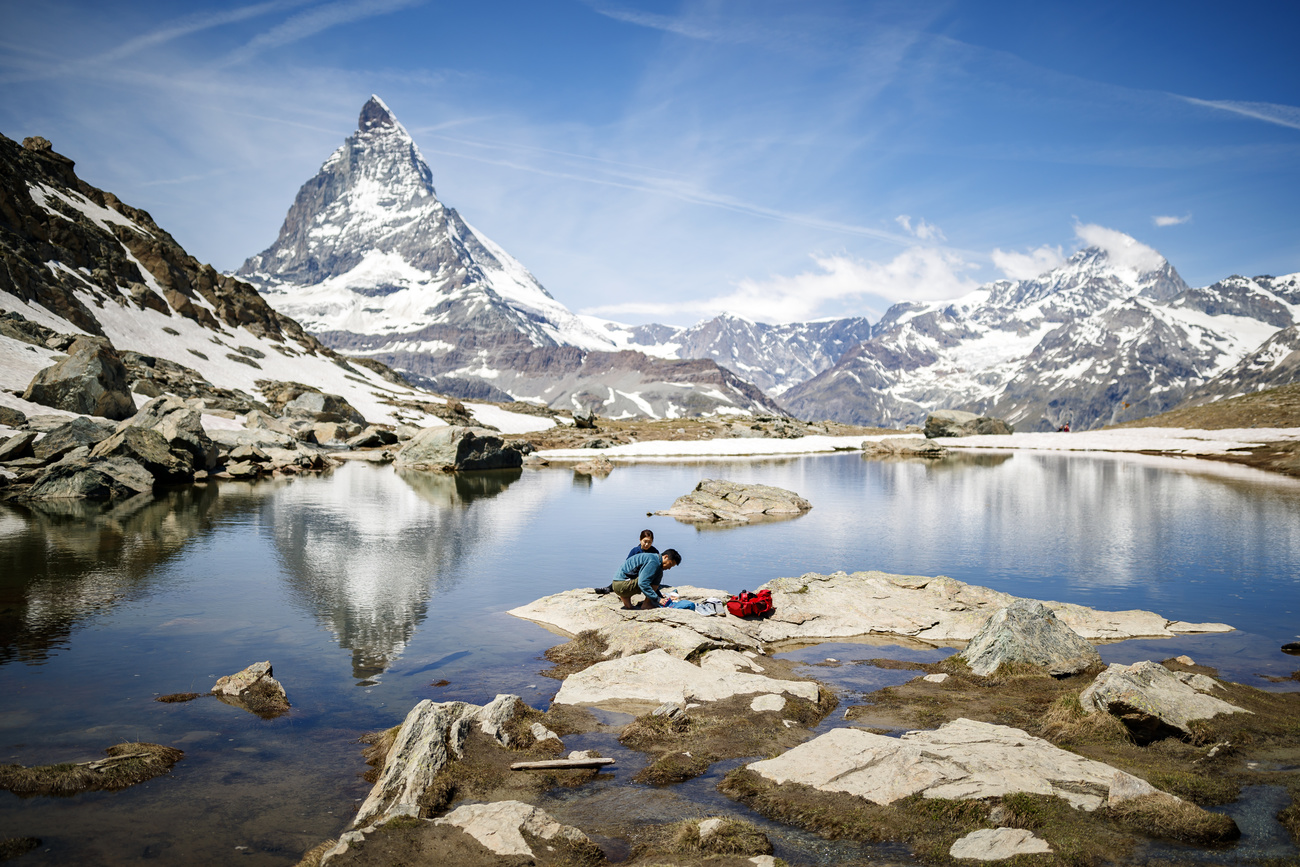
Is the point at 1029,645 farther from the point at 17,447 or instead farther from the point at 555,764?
the point at 17,447

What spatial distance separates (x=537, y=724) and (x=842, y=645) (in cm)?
923

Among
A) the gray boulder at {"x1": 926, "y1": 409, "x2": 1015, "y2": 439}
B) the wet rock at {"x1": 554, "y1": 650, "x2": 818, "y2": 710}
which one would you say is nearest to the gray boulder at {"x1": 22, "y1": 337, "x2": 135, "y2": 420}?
the wet rock at {"x1": 554, "y1": 650, "x2": 818, "y2": 710}

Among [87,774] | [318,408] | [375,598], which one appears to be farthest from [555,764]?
[318,408]

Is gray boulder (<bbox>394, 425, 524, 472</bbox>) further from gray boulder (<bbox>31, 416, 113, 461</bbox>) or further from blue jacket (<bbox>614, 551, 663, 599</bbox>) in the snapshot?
blue jacket (<bbox>614, 551, 663, 599</bbox>)

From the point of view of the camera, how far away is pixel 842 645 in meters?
18.5

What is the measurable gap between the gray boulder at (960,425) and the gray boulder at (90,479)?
386 ft

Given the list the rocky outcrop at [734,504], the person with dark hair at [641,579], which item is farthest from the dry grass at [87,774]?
the rocky outcrop at [734,504]

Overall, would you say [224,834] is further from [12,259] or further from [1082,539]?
[12,259]

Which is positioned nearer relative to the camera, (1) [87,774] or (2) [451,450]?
(1) [87,774]

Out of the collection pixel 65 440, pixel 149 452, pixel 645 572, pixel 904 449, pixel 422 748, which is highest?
pixel 65 440

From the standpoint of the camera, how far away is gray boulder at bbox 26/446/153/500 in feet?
136

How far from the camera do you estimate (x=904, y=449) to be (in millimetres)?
95000

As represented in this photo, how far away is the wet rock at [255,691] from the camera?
13.7 meters

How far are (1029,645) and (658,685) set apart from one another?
8.12m
